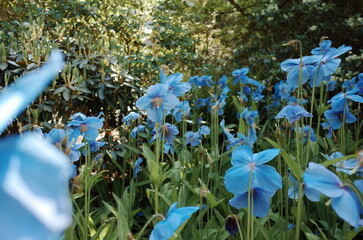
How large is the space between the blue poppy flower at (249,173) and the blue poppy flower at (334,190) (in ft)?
1.13

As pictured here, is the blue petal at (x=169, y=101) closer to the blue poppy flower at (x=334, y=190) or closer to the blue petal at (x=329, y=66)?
the blue petal at (x=329, y=66)

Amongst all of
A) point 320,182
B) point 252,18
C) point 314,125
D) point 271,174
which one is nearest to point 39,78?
point 320,182

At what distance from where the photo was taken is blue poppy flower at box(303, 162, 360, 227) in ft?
1.97

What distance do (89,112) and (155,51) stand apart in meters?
2.00

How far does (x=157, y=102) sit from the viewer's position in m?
1.55

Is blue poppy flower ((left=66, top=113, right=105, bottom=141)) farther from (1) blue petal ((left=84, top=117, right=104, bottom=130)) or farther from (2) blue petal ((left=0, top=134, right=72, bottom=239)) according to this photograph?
(2) blue petal ((left=0, top=134, right=72, bottom=239))

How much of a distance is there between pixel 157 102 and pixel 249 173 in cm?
64

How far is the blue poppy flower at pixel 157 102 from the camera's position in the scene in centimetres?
153

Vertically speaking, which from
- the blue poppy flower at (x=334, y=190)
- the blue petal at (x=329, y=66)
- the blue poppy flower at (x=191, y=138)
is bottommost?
the blue poppy flower at (x=191, y=138)

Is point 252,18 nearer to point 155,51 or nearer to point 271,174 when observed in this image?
point 155,51

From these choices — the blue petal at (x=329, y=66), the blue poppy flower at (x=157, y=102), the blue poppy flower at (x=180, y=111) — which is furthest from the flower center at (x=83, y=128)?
the blue petal at (x=329, y=66)

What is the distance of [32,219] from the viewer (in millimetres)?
188

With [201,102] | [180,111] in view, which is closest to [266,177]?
[180,111]

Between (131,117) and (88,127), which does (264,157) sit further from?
(131,117)
